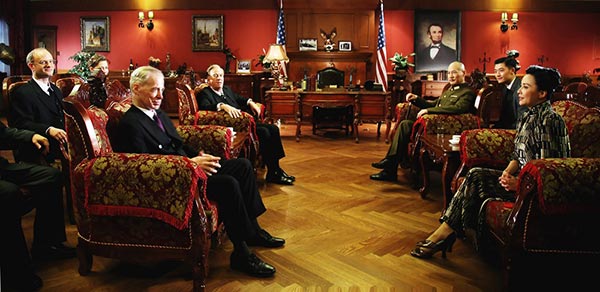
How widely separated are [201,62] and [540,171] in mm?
9691

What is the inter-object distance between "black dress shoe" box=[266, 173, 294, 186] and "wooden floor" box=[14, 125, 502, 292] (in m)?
0.08

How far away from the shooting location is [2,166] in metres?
2.95

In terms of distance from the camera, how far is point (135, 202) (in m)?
2.51

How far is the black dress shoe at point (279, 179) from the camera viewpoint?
496 cm

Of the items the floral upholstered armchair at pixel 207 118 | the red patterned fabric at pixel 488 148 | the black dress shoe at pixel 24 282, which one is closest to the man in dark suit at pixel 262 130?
the floral upholstered armchair at pixel 207 118

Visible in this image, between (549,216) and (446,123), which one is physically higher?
(446,123)

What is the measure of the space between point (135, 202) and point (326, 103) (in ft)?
18.0

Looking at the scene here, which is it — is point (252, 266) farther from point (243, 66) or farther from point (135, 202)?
point (243, 66)

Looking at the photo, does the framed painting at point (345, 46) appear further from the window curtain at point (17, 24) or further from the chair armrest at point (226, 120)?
Answer: the window curtain at point (17, 24)

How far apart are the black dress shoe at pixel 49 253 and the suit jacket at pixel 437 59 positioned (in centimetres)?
909

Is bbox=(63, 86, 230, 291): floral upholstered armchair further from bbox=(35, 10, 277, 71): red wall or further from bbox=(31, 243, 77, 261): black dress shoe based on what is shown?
bbox=(35, 10, 277, 71): red wall

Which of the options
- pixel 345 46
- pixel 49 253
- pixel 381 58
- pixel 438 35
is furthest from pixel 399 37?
pixel 49 253

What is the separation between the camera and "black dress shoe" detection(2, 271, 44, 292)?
2590 millimetres

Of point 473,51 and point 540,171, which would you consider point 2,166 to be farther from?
point 473,51
